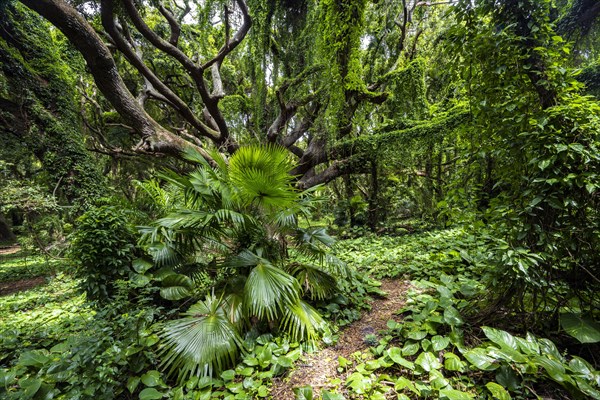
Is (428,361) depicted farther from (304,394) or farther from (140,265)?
(140,265)

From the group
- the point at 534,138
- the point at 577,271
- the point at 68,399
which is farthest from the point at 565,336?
the point at 68,399

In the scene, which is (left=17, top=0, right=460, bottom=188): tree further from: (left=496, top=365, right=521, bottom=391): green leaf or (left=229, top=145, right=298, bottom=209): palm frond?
(left=496, top=365, right=521, bottom=391): green leaf

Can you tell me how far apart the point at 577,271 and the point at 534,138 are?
1013mm

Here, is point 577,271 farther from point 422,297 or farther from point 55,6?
point 55,6

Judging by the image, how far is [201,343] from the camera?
1975 millimetres

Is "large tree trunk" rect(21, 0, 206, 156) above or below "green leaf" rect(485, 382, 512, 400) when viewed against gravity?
above

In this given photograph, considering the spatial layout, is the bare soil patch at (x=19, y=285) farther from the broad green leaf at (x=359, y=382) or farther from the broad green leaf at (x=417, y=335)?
the broad green leaf at (x=417, y=335)

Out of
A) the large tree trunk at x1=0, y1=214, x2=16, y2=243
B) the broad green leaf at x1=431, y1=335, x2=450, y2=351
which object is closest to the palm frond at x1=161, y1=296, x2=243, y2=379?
the broad green leaf at x1=431, y1=335, x2=450, y2=351

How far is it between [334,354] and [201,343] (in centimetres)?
119

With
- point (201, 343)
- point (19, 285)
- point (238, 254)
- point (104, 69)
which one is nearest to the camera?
point (201, 343)

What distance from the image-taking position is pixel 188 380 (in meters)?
1.88

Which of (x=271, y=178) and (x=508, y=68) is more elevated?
(x=508, y=68)

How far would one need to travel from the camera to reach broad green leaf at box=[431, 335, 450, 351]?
71.8 inches

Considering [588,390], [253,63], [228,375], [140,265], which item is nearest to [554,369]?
[588,390]
